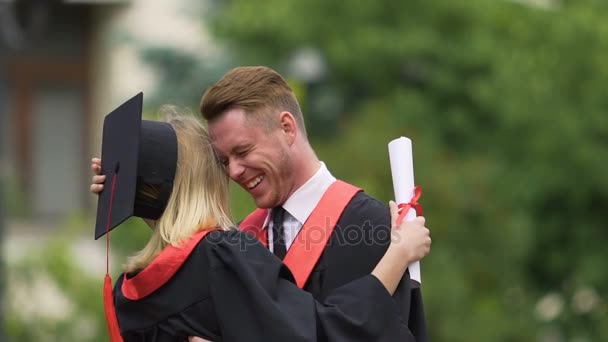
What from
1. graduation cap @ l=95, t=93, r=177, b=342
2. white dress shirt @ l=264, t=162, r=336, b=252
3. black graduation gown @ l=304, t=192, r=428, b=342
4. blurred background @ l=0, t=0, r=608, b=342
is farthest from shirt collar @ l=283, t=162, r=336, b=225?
blurred background @ l=0, t=0, r=608, b=342

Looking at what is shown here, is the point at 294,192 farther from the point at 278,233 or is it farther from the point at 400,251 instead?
the point at 400,251

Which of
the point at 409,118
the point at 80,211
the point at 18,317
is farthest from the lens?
the point at 80,211

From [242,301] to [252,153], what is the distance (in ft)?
1.90

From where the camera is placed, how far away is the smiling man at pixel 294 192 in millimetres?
4426

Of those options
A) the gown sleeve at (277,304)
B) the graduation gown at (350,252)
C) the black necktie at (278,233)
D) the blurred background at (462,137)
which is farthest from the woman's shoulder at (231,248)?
the blurred background at (462,137)

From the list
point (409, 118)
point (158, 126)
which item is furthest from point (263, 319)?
point (409, 118)

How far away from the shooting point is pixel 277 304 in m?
4.18

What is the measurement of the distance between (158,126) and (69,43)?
1494 cm

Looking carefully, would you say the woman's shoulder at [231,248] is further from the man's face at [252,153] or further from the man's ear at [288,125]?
the man's ear at [288,125]

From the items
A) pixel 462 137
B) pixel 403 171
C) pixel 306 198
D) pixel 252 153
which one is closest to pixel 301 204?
pixel 306 198

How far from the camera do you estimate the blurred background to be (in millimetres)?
12820

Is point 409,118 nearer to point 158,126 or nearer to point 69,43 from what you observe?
point 69,43

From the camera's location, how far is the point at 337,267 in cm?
443

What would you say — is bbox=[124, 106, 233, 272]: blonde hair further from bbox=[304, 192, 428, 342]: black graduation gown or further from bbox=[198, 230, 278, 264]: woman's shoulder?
bbox=[304, 192, 428, 342]: black graduation gown
